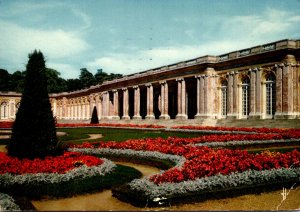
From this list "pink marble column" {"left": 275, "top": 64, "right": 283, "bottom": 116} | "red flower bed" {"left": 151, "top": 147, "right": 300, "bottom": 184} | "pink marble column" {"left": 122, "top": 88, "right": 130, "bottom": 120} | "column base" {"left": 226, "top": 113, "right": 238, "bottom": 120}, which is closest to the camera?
"red flower bed" {"left": 151, "top": 147, "right": 300, "bottom": 184}

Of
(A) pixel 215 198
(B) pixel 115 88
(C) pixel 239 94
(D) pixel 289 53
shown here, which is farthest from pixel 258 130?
(B) pixel 115 88

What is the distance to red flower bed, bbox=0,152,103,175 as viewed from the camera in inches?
373

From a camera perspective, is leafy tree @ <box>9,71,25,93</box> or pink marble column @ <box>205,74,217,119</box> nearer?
leafy tree @ <box>9,71,25,93</box>

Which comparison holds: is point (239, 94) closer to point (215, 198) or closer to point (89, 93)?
point (215, 198)

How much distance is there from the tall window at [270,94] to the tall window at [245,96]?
265cm

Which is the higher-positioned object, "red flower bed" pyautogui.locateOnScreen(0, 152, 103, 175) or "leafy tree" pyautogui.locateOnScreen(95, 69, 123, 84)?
"leafy tree" pyautogui.locateOnScreen(95, 69, 123, 84)

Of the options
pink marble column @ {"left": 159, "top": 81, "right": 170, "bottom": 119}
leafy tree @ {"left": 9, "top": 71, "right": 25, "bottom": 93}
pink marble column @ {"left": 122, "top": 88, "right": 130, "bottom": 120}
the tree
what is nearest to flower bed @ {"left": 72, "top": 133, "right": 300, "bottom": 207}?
the tree

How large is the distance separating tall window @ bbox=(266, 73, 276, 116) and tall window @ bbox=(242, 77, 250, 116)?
265 cm

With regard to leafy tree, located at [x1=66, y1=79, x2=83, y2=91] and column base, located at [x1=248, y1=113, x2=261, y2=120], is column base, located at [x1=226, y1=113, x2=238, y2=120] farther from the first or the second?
leafy tree, located at [x1=66, y1=79, x2=83, y2=91]

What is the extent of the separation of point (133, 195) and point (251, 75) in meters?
31.7

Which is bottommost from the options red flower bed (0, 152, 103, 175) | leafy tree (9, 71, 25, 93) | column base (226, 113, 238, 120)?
red flower bed (0, 152, 103, 175)

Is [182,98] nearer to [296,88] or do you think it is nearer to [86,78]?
[296,88]

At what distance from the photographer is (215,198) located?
27.1 feet

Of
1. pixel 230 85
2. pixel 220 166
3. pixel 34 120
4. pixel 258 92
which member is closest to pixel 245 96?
pixel 230 85
